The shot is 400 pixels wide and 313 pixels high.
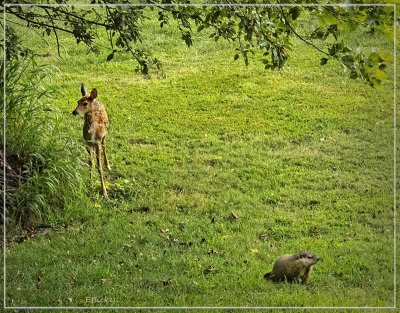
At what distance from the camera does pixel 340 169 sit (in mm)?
3850

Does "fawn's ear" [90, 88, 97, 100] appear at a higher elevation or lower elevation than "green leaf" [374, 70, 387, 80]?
lower

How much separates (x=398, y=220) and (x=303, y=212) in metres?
0.55

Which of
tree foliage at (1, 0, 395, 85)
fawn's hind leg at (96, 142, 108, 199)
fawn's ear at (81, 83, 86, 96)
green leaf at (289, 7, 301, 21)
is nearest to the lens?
tree foliage at (1, 0, 395, 85)

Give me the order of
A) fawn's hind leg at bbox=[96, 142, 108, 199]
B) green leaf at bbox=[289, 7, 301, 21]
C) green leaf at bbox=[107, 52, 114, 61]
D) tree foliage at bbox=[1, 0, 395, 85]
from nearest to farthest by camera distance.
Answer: tree foliage at bbox=[1, 0, 395, 85]
green leaf at bbox=[289, 7, 301, 21]
fawn's hind leg at bbox=[96, 142, 108, 199]
green leaf at bbox=[107, 52, 114, 61]

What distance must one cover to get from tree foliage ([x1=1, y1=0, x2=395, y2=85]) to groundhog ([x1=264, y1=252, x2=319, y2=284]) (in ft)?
3.50

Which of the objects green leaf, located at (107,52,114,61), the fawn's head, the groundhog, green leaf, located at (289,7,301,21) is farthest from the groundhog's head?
green leaf, located at (107,52,114,61)

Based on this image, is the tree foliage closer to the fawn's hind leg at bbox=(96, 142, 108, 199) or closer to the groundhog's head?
the fawn's hind leg at bbox=(96, 142, 108, 199)

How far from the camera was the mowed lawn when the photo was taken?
3801mm

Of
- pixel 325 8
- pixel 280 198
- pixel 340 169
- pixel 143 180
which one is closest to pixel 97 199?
pixel 143 180

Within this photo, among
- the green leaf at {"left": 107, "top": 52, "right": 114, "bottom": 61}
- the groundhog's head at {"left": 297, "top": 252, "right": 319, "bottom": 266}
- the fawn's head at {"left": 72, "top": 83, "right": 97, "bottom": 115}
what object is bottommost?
the groundhog's head at {"left": 297, "top": 252, "right": 319, "bottom": 266}

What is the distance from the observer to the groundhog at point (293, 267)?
12.3 feet

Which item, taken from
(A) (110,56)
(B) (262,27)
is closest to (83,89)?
(A) (110,56)

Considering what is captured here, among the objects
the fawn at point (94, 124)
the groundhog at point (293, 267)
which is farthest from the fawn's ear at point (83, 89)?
the groundhog at point (293, 267)

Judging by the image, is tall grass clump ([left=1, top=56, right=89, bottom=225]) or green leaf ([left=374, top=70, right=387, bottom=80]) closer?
green leaf ([left=374, top=70, right=387, bottom=80])
